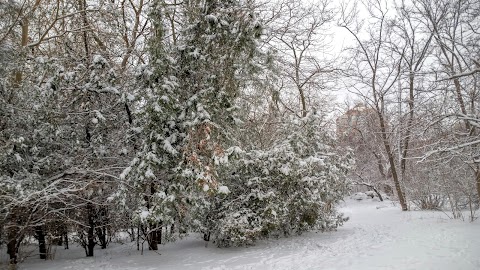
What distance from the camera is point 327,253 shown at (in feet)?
23.6

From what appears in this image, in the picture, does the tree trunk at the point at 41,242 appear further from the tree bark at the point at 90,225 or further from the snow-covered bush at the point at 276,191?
the snow-covered bush at the point at 276,191

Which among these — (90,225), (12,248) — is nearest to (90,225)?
(90,225)

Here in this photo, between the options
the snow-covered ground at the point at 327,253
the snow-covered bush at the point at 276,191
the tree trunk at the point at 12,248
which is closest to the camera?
the snow-covered ground at the point at 327,253

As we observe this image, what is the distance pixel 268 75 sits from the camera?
7141mm

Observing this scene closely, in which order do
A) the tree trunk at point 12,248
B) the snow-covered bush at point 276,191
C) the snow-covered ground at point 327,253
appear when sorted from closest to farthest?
1. the snow-covered ground at point 327,253
2. the tree trunk at point 12,248
3. the snow-covered bush at point 276,191

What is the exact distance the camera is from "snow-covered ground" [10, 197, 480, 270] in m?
6.08

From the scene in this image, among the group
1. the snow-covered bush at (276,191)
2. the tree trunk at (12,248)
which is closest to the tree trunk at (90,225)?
the tree trunk at (12,248)

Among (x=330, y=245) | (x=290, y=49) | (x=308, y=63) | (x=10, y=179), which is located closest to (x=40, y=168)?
(x=10, y=179)

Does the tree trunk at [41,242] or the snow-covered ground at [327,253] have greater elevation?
the tree trunk at [41,242]

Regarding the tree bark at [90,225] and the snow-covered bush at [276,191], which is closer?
the tree bark at [90,225]

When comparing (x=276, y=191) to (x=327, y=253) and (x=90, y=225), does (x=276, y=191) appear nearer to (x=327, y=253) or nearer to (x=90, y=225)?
(x=327, y=253)

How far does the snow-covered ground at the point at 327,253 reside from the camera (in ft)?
20.0

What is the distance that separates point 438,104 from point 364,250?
162 inches

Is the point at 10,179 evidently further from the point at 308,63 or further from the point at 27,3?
the point at 308,63
